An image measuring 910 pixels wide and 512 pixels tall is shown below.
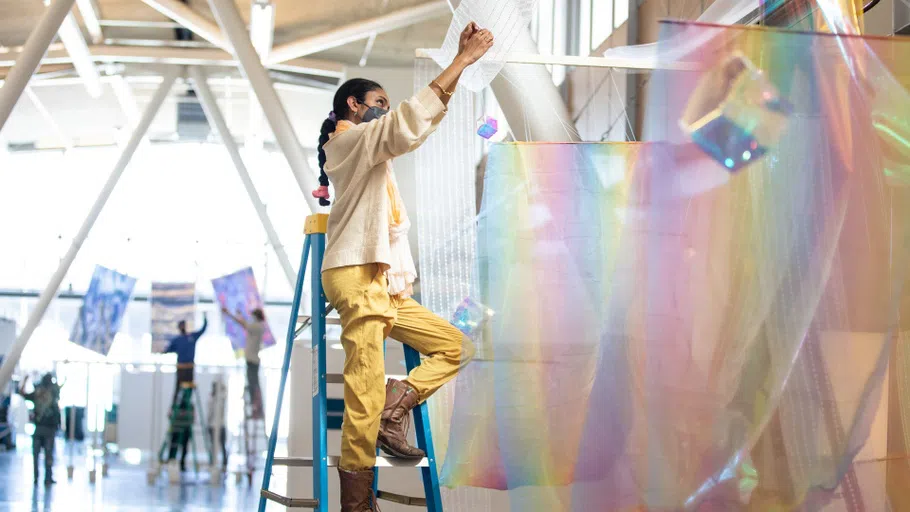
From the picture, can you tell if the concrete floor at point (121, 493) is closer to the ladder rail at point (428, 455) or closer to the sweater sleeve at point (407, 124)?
the ladder rail at point (428, 455)

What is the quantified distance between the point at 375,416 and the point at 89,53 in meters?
14.5

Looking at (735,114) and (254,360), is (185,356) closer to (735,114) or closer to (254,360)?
Answer: (254,360)

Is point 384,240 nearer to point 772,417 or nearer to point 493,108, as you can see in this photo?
point 772,417

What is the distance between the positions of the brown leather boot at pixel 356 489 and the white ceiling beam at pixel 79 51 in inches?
475

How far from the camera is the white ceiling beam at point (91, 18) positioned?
47.6 ft

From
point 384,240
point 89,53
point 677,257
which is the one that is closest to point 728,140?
point 677,257

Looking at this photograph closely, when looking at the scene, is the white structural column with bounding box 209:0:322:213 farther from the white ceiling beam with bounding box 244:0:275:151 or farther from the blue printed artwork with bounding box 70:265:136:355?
the blue printed artwork with bounding box 70:265:136:355

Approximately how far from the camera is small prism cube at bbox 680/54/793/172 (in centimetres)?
301

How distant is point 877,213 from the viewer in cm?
288

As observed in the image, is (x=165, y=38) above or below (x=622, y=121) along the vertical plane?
above

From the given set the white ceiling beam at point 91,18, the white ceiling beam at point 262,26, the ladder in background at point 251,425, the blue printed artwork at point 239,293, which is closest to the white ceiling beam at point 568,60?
the white ceiling beam at point 262,26

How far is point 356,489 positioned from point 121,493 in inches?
253

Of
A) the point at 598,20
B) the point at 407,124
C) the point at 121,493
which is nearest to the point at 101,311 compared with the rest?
the point at 121,493

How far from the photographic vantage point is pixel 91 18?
49.6 ft
